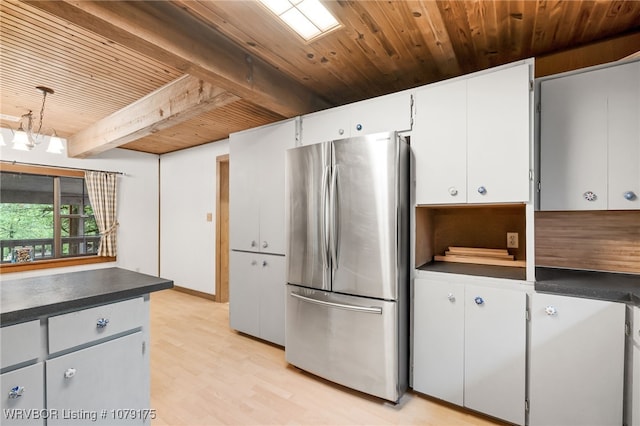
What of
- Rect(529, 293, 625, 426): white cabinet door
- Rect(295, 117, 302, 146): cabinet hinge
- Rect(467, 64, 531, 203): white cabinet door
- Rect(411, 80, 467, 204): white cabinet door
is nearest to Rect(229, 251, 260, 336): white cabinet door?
Rect(295, 117, 302, 146): cabinet hinge

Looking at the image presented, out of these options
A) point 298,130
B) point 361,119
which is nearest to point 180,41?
point 298,130

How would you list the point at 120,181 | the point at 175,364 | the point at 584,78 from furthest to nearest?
the point at 120,181, the point at 175,364, the point at 584,78

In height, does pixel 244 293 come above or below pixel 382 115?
below

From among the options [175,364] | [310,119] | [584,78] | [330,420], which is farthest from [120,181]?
[584,78]

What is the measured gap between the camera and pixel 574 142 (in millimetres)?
1872

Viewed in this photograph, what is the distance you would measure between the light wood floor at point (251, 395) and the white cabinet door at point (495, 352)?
0.56 feet

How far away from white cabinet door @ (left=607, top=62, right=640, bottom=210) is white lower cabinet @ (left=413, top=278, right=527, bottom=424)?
33.5 inches

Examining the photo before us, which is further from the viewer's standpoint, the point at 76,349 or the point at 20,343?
the point at 76,349

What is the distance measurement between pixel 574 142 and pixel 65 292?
2978 millimetres

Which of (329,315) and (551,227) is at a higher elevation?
(551,227)

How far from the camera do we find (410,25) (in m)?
1.87

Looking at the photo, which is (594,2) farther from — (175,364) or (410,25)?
(175,364)

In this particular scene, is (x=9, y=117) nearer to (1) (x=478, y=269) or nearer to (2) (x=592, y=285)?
(1) (x=478, y=269)

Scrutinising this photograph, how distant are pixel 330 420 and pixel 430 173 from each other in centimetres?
176
